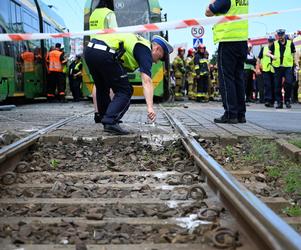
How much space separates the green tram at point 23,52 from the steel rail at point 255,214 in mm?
10415

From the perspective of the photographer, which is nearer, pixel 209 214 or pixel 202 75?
pixel 209 214

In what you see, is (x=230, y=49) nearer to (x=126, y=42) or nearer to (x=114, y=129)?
(x=126, y=42)

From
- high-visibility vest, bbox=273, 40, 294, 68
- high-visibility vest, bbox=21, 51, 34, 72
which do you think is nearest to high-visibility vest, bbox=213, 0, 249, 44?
high-visibility vest, bbox=273, 40, 294, 68

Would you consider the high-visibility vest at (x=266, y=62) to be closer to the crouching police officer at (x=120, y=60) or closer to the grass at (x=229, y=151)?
the crouching police officer at (x=120, y=60)

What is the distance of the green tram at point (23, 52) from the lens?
13.8 meters

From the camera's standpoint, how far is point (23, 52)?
16.3m

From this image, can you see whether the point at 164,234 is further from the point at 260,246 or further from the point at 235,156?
the point at 235,156

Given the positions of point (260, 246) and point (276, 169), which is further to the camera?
point (276, 169)

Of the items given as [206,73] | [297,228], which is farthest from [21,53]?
[297,228]

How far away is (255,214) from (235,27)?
536cm

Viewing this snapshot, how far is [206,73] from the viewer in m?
19.0

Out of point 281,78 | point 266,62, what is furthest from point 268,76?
point 281,78

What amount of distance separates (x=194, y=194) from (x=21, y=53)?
Answer: 1317cm

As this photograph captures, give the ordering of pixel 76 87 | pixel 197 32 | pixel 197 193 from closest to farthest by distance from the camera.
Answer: pixel 197 193, pixel 197 32, pixel 76 87
